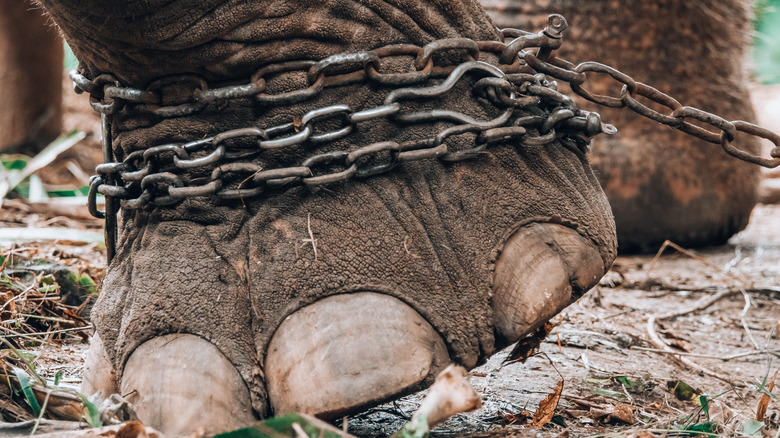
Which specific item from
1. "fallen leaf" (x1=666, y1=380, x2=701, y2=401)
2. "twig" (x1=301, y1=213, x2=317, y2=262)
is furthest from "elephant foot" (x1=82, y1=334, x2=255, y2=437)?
A: "fallen leaf" (x1=666, y1=380, x2=701, y2=401)

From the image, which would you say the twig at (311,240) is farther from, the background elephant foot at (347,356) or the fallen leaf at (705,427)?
the fallen leaf at (705,427)

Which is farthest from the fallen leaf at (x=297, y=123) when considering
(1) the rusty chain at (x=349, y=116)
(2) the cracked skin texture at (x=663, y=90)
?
(2) the cracked skin texture at (x=663, y=90)

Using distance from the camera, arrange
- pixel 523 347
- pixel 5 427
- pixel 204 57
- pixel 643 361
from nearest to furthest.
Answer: pixel 5 427
pixel 204 57
pixel 523 347
pixel 643 361

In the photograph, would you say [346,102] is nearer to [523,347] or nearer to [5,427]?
[523,347]

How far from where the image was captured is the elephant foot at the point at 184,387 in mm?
914

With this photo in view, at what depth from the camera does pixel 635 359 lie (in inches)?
64.9

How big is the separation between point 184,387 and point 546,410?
534 mm

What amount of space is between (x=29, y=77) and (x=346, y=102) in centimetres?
282

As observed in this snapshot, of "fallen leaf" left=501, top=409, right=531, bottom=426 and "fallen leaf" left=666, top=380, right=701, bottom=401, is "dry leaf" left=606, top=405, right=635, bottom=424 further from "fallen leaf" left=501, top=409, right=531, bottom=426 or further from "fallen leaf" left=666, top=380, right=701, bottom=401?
"fallen leaf" left=666, top=380, right=701, bottom=401

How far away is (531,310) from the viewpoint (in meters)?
1.04

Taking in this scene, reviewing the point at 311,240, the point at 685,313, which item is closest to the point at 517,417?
the point at 311,240

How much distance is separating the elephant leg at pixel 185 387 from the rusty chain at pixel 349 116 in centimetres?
19

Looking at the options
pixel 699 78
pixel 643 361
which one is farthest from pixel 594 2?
pixel 643 361

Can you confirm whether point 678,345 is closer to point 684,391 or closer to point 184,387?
point 684,391
